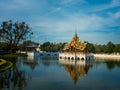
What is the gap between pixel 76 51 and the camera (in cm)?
6197

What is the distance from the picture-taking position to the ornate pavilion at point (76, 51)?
58969 mm

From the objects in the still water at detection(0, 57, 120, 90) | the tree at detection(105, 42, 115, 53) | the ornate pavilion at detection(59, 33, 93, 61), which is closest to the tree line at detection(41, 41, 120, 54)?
the tree at detection(105, 42, 115, 53)

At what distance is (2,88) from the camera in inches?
725

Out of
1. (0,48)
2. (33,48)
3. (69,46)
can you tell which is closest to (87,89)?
(69,46)

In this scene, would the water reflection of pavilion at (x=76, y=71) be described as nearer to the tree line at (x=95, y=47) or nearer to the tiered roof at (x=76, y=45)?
the tiered roof at (x=76, y=45)

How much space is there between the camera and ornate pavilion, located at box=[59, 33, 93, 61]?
5897cm

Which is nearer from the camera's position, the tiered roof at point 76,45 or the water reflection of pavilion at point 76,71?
the water reflection of pavilion at point 76,71

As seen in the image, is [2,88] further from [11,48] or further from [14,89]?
[11,48]

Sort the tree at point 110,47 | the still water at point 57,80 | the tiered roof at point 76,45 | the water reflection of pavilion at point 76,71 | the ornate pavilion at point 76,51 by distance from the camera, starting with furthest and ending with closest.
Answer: the tree at point 110,47 < the tiered roof at point 76,45 < the ornate pavilion at point 76,51 < the water reflection of pavilion at point 76,71 < the still water at point 57,80

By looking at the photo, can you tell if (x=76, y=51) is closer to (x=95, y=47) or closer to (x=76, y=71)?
(x=76, y=71)

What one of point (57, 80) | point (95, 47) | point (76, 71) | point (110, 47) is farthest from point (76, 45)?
point (95, 47)

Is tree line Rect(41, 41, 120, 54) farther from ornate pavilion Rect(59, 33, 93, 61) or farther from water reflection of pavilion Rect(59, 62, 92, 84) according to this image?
water reflection of pavilion Rect(59, 62, 92, 84)

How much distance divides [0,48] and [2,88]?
66232 millimetres

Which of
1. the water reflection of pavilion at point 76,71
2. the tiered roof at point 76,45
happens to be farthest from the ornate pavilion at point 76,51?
the water reflection of pavilion at point 76,71
